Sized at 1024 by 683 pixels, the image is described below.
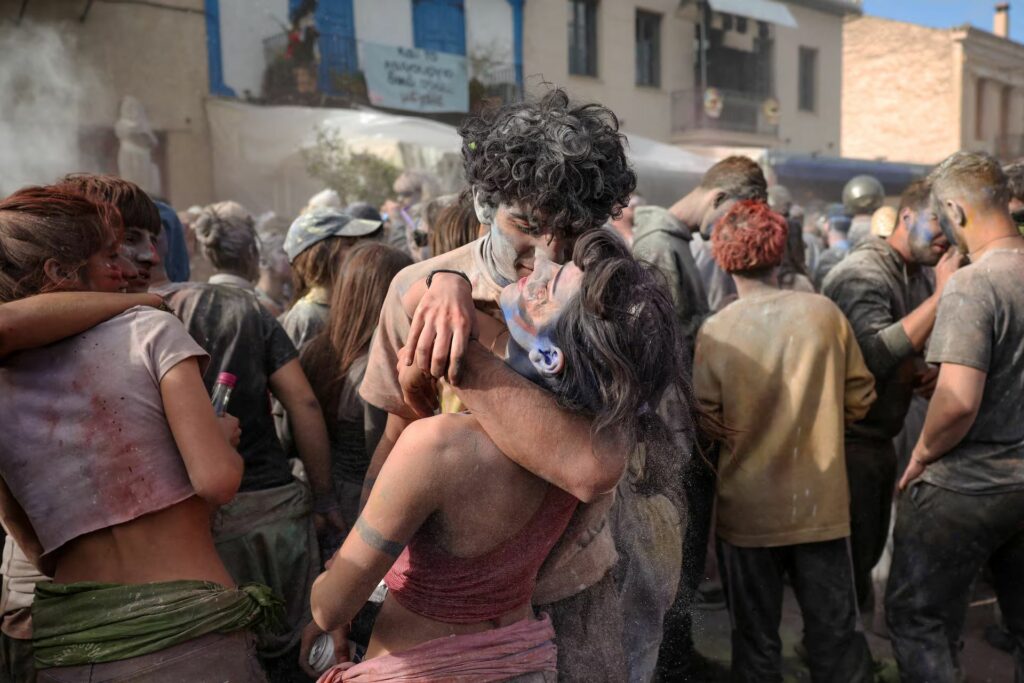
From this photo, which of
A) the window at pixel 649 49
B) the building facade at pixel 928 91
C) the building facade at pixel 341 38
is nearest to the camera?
the building facade at pixel 341 38

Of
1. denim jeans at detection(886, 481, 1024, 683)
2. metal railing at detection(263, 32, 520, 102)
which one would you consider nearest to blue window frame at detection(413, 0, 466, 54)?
metal railing at detection(263, 32, 520, 102)

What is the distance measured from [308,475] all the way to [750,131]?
22991 mm

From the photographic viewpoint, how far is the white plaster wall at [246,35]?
1470 centimetres

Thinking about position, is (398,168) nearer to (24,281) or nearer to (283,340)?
(283,340)

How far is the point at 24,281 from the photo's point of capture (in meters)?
1.98

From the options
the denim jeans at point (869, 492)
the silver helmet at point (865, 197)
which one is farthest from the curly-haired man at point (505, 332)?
the silver helmet at point (865, 197)

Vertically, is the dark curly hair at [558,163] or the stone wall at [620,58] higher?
the stone wall at [620,58]

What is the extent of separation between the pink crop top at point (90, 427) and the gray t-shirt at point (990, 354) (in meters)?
2.47

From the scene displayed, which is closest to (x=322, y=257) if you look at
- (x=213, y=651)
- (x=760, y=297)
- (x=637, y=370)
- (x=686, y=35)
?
(x=760, y=297)

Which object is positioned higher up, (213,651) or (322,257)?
(322,257)

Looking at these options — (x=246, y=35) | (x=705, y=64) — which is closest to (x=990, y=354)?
(x=246, y=35)

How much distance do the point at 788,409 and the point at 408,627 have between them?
6.54 ft

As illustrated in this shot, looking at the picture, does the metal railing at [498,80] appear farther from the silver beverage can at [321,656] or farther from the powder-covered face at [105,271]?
the silver beverage can at [321,656]

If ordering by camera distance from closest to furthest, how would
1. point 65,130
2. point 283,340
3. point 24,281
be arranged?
1. point 24,281
2. point 283,340
3. point 65,130
